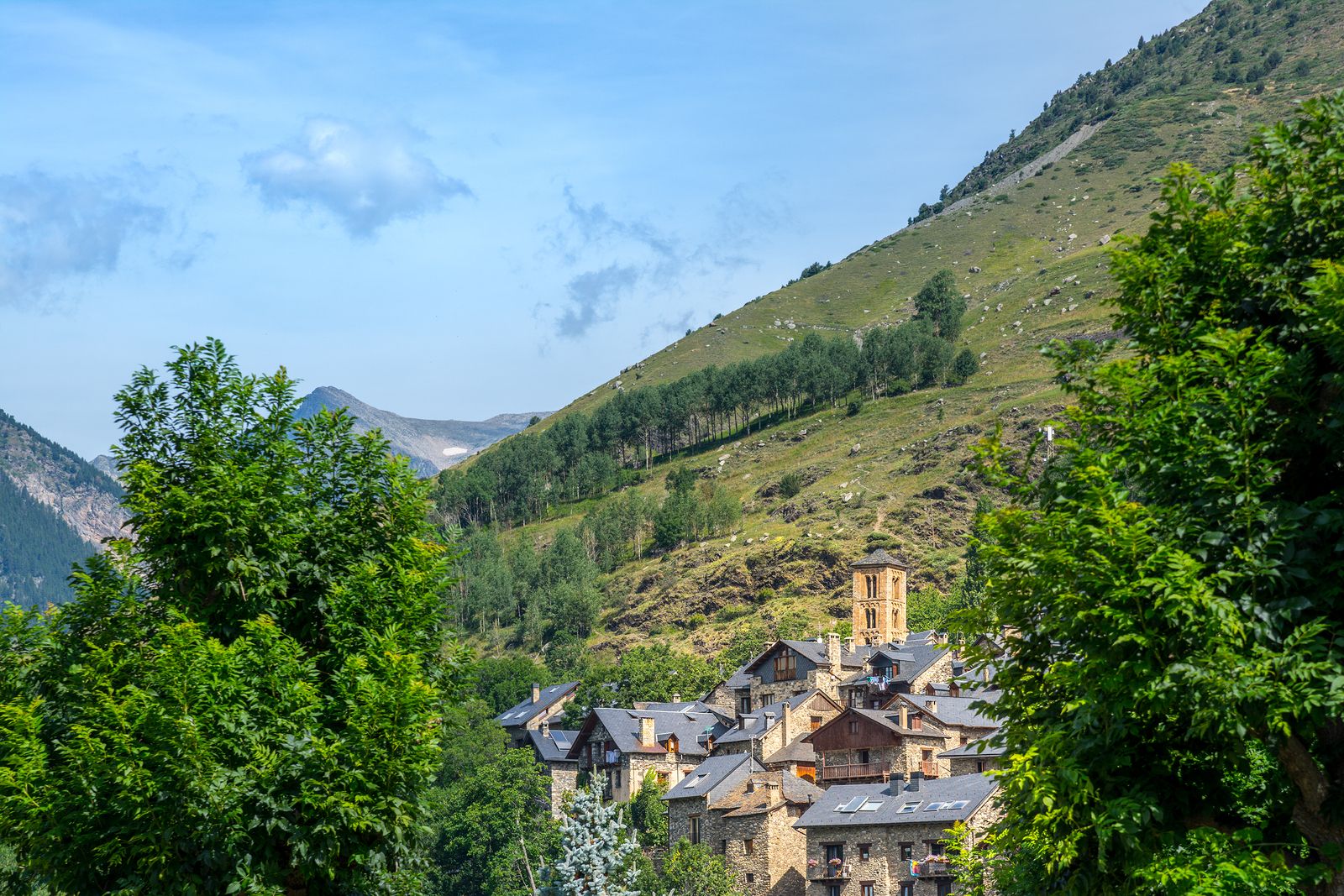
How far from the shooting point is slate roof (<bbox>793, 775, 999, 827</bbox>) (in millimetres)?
72312

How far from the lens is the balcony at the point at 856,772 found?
291ft

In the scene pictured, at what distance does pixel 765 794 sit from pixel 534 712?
4641 centimetres

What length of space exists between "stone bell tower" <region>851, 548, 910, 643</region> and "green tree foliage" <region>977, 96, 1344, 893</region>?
369 feet

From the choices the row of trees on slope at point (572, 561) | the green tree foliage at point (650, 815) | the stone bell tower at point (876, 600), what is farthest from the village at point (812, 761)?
the row of trees on slope at point (572, 561)

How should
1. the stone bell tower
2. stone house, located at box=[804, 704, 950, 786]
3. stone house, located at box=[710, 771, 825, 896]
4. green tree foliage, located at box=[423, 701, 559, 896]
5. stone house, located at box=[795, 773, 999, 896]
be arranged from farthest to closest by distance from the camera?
the stone bell tower
green tree foliage, located at box=[423, 701, 559, 896]
stone house, located at box=[804, 704, 950, 786]
stone house, located at box=[710, 771, 825, 896]
stone house, located at box=[795, 773, 999, 896]

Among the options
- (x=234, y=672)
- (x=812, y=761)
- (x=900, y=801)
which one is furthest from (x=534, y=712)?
(x=234, y=672)

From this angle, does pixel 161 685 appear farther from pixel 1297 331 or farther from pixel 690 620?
pixel 690 620

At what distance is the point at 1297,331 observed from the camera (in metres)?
18.6

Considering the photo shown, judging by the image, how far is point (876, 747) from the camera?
89.6 metres

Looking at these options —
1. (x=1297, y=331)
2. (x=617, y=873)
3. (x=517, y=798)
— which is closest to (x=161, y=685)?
(x=1297, y=331)

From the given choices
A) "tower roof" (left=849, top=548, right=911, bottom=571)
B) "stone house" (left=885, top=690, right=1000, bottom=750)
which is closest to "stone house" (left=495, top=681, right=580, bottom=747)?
"tower roof" (left=849, top=548, right=911, bottom=571)

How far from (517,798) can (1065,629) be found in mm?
86108

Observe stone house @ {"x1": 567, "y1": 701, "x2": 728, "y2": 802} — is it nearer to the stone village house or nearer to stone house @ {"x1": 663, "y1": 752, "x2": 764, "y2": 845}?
stone house @ {"x1": 663, "y1": 752, "x2": 764, "y2": 845}

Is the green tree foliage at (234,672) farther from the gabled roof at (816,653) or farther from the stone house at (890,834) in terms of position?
the gabled roof at (816,653)
